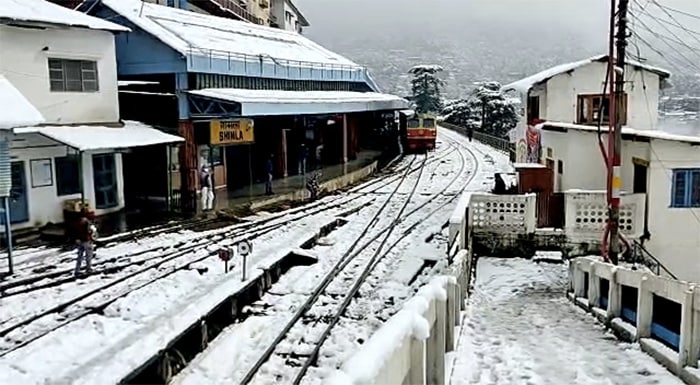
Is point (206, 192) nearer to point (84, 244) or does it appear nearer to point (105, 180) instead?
point (105, 180)

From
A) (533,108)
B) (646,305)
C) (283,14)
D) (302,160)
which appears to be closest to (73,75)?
(302,160)

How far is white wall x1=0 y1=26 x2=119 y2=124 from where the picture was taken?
1831 centimetres

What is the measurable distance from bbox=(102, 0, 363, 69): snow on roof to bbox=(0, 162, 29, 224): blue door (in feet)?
23.7

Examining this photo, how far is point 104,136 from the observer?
19.7m

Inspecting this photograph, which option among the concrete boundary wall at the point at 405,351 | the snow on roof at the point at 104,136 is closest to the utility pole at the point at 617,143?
the concrete boundary wall at the point at 405,351

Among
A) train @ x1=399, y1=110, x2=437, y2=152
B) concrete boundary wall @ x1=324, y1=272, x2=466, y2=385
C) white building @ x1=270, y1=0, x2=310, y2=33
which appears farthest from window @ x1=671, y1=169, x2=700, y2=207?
white building @ x1=270, y1=0, x2=310, y2=33

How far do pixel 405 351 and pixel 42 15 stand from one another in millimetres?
18410

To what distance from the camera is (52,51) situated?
19.4 metres

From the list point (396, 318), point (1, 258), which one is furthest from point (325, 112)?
point (396, 318)

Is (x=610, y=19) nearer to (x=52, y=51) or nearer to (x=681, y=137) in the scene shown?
(x=681, y=137)

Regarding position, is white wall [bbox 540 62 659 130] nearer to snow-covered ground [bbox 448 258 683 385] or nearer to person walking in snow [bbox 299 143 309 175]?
person walking in snow [bbox 299 143 309 175]

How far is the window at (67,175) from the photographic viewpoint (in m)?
19.5

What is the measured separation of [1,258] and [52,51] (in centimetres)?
685

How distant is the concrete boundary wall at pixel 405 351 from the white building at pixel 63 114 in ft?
48.1
